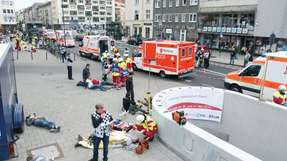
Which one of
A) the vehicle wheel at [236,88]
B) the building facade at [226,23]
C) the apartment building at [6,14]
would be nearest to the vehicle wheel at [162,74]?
the vehicle wheel at [236,88]

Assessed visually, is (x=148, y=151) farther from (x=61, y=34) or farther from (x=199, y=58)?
(x=61, y=34)

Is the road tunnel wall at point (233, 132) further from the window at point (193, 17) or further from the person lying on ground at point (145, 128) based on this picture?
the window at point (193, 17)

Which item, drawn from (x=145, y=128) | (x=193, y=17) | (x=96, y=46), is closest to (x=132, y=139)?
(x=145, y=128)

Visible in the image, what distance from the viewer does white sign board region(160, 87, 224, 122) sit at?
993 centimetres

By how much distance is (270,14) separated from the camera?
94.5ft

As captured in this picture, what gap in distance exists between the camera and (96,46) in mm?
26250

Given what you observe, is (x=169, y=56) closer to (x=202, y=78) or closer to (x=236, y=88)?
(x=202, y=78)

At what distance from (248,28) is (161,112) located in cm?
2790

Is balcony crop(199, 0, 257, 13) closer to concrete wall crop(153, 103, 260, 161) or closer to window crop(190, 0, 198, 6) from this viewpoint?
window crop(190, 0, 198, 6)

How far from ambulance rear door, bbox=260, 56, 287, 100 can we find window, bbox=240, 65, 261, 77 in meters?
1.10

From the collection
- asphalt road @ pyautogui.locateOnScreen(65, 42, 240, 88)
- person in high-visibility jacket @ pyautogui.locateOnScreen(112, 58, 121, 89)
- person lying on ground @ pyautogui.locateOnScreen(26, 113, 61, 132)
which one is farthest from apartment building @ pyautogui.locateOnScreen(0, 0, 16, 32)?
Result: person lying on ground @ pyautogui.locateOnScreen(26, 113, 61, 132)

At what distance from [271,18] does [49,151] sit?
29.4 metres

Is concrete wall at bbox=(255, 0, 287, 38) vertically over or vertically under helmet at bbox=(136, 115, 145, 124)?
over

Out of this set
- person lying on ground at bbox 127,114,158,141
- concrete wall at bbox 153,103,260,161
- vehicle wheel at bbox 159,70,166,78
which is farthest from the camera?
vehicle wheel at bbox 159,70,166,78
